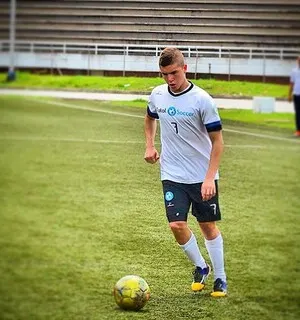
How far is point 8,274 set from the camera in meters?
2.67

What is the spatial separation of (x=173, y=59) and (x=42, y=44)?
34cm

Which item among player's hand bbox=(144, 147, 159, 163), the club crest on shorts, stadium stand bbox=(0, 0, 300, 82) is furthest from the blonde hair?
the club crest on shorts

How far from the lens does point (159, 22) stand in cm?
203

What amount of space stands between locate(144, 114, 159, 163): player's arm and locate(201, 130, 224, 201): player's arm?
0.12 meters

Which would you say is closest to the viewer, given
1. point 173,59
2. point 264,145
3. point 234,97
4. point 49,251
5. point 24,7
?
point 173,59

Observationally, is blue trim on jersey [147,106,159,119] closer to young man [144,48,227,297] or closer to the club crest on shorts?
young man [144,48,227,297]

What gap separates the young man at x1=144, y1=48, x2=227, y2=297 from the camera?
6.48ft

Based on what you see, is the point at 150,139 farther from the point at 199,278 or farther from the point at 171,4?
the point at 199,278

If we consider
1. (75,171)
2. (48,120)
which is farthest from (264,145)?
(48,120)

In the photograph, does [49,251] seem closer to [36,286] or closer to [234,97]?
[36,286]

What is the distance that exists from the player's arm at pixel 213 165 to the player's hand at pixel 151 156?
0.12 meters

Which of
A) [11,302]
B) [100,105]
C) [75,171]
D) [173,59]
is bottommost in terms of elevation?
[11,302]

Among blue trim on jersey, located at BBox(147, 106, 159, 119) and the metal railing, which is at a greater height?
the metal railing

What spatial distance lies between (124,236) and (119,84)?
16.4 inches
